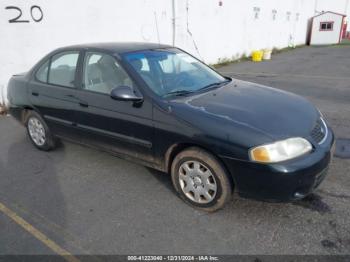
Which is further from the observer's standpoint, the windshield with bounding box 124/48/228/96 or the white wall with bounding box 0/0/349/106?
the white wall with bounding box 0/0/349/106

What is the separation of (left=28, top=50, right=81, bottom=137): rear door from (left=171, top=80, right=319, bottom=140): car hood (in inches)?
59.8

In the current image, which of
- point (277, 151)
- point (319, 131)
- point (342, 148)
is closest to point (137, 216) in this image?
point (277, 151)

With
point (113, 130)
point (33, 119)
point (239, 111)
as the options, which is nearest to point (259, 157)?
point (239, 111)

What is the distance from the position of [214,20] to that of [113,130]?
11651mm

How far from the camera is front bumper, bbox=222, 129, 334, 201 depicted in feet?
8.05

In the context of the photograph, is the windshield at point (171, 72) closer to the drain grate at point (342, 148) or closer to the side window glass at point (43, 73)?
the side window glass at point (43, 73)

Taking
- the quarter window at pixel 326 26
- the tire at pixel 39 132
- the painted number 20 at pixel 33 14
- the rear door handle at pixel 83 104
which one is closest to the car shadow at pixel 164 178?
the rear door handle at pixel 83 104

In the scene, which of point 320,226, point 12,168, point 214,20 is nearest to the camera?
point 320,226

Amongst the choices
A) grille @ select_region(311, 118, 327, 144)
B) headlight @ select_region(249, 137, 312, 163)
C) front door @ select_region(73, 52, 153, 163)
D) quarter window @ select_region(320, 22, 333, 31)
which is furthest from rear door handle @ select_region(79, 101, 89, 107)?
quarter window @ select_region(320, 22, 333, 31)

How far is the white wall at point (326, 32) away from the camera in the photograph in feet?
85.6

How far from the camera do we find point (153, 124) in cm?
302

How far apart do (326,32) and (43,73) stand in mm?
28946

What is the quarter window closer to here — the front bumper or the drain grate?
the drain grate

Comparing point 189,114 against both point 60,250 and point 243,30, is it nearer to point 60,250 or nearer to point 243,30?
point 60,250
